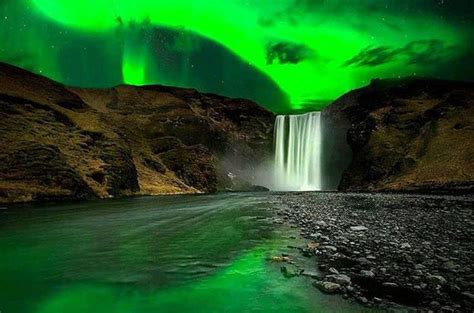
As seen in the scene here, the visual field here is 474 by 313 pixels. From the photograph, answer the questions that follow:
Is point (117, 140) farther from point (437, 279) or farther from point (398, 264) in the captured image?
point (437, 279)

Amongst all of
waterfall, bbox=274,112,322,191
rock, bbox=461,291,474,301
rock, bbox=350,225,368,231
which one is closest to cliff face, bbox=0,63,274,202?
waterfall, bbox=274,112,322,191

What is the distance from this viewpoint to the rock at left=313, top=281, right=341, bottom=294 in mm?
6609

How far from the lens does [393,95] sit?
103938mm

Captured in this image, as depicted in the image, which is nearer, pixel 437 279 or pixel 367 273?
pixel 437 279

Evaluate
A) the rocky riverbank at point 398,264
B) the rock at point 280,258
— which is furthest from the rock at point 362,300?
the rock at point 280,258

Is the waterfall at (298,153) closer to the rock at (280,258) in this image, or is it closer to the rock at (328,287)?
the rock at (280,258)

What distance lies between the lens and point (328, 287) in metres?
6.71

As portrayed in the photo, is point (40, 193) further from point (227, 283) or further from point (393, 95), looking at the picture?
point (393, 95)

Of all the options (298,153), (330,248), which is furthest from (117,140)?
(298,153)

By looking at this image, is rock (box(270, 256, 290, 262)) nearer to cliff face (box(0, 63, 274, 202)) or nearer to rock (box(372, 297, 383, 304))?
rock (box(372, 297, 383, 304))

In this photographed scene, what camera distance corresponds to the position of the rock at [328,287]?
21.7 feet

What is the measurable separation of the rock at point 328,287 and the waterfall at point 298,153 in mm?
97908

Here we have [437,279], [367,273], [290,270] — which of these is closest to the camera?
[437,279]

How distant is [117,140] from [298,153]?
63.9 metres
